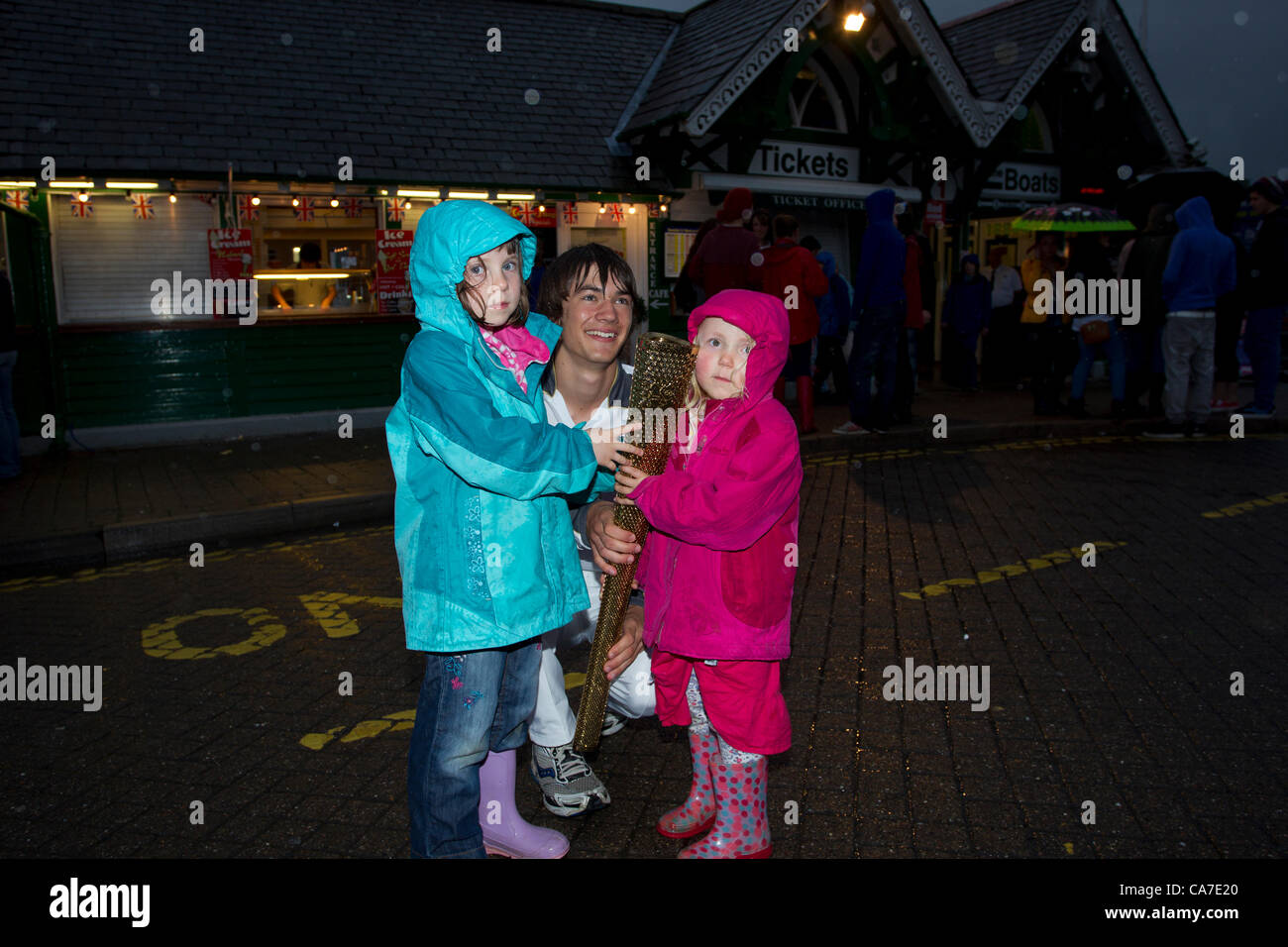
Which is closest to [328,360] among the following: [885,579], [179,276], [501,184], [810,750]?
[179,276]

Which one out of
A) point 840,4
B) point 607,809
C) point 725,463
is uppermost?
point 840,4

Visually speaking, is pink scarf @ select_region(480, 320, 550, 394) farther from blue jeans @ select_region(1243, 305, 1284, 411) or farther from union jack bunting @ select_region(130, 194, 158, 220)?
blue jeans @ select_region(1243, 305, 1284, 411)

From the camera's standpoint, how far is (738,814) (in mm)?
2787

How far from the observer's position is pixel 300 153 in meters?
11.0

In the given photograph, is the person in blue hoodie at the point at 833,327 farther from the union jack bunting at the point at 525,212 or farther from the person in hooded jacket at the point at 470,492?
the person in hooded jacket at the point at 470,492

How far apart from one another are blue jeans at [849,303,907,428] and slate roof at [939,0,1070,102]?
255 inches

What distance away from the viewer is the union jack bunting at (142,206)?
10.5 m

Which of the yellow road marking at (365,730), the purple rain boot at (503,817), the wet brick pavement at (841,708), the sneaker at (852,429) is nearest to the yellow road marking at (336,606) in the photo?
the wet brick pavement at (841,708)

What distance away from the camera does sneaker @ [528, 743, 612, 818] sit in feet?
10.4

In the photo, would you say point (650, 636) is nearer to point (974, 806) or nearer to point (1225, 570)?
point (974, 806)

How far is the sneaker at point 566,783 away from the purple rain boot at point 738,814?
47cm

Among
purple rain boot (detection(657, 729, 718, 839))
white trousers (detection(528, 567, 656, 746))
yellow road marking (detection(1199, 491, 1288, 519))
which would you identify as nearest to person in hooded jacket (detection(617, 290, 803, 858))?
purple rain boot (detection(657, 729, 718, 839))
